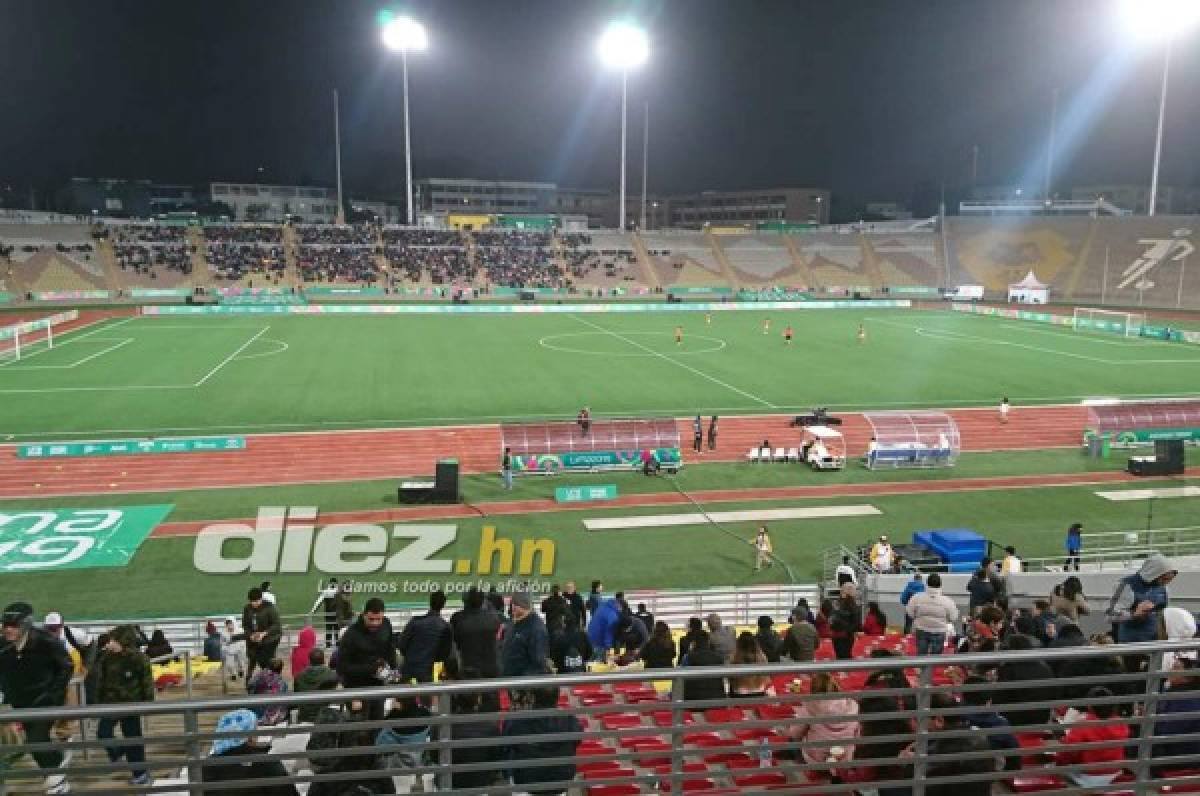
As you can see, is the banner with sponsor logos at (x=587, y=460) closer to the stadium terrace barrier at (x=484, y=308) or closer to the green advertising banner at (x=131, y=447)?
the green advertising banner at (x=131, y=447)

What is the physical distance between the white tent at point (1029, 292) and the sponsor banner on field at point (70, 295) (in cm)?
8068

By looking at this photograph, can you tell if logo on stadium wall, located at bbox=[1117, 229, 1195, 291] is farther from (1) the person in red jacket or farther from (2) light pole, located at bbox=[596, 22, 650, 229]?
(1) the person in red jacket

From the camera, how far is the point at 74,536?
2122 cm

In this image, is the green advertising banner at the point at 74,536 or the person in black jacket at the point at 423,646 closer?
the person in black jacket at the point at 423,646

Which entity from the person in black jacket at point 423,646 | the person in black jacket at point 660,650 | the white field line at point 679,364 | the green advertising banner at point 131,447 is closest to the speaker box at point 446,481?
the green advertising banner at point 131,447

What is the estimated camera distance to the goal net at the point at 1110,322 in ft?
198

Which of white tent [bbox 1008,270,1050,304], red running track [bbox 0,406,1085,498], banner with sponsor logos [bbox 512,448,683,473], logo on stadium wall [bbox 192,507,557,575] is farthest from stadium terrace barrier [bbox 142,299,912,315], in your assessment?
logo on stadium wall [bbox 192,507,557,575]

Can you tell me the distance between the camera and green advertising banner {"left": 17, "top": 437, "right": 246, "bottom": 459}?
2772 cm

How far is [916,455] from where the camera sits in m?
28.2

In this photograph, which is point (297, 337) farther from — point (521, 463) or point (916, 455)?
point (916, 455)

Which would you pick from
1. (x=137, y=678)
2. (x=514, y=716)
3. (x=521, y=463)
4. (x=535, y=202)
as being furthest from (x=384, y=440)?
(x=535, y=202)

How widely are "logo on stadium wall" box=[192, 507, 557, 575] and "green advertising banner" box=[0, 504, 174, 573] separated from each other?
1707 mm

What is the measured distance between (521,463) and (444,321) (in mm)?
41983

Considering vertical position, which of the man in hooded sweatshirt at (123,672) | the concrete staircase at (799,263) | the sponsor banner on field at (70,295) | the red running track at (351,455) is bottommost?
the red running track at (351,455)
